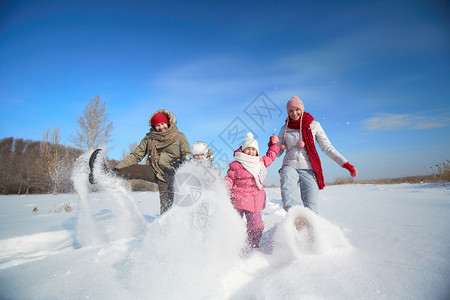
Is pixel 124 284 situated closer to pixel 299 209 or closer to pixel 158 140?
pixel 299 209

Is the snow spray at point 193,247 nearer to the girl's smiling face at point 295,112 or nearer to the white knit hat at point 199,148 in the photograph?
the white knit hat at point 199,148

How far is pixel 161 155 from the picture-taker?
321 cm

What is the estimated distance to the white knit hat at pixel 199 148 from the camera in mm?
2939

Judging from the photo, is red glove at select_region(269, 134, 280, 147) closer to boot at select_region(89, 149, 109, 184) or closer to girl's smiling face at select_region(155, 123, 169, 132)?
girl's smiling face at select_region(155, 123, 169, 132)

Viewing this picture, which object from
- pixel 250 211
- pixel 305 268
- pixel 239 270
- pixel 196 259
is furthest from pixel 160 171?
pixel 305 268

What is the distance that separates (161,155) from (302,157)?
187 centimetres

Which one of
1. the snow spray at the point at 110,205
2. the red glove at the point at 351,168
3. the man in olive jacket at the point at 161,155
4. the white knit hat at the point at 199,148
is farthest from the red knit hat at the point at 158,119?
the red glove at the point at 351,168

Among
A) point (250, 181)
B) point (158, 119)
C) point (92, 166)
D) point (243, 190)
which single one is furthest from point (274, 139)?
point (92, 166)

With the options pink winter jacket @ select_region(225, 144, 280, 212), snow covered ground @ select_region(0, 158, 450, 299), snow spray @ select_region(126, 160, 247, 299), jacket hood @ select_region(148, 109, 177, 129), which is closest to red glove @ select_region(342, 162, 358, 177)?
snow covered ground @ select_region(0, 158, 450, 299)

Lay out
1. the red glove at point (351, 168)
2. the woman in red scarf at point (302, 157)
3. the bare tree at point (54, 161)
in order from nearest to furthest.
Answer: the red glove at point (351, 168), the woman in red scarf at point (302, 157), the bare tree at point (54, 161)

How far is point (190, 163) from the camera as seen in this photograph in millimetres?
2936

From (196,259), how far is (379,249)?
4.73 feet

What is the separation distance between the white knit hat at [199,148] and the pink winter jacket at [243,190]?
47 cm

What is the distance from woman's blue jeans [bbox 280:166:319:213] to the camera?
2.42 meters
